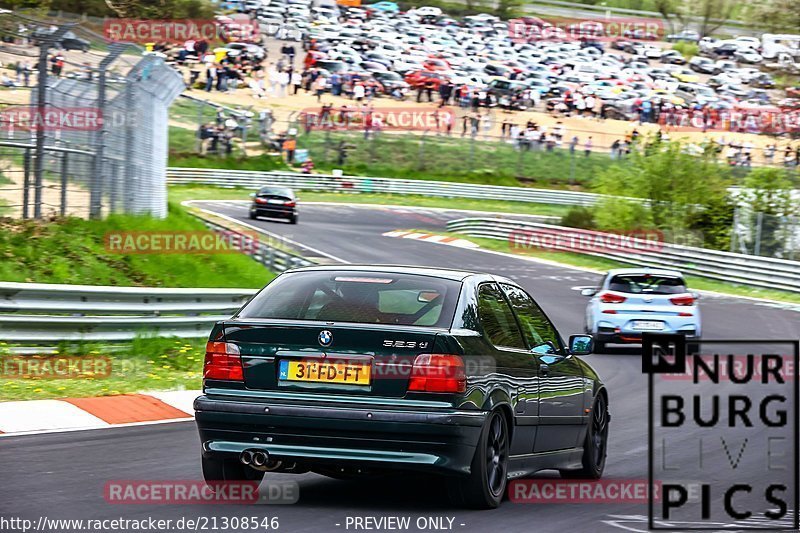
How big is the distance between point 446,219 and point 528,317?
141ft

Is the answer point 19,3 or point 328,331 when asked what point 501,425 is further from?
point 19,3

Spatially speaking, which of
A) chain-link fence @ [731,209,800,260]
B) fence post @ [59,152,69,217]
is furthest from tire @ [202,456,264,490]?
chain-link fence @ [731,209,800,260]

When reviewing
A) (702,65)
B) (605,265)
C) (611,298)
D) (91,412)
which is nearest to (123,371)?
(91,412)

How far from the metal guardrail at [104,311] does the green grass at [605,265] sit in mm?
19560

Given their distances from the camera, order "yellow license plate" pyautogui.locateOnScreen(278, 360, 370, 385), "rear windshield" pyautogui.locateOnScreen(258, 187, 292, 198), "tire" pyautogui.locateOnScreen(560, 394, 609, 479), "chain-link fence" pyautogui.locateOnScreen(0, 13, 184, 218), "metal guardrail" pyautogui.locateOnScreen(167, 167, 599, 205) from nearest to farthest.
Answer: "yellow license plate" pyautogui.locateOnScreen(278, 360, 370, 385)
"tire" pyautogui.locateOnScreen(560, 394, 609, 479)
"chain-link fence" pyautogui.locateOnScreen(0, 13, 184, 218)
"rear windshield" pyautogui.locateOnScreen(258, 187, 292, 198)
"metal guardrail" pyautogui.locateOnScreen(167, 167, 599, 205)

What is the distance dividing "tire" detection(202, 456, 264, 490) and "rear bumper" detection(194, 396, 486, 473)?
1.61ft

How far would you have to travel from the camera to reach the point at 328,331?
22.7ft

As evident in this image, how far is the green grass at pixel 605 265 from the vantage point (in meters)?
32.5

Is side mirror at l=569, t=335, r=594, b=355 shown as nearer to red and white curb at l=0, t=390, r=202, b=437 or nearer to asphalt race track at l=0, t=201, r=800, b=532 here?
asphalt race track at l=0, t=201, r=800, b=532

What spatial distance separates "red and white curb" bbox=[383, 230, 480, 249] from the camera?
138 ft

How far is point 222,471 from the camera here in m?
7.43

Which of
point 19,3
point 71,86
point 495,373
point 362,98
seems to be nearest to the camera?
point 495,373

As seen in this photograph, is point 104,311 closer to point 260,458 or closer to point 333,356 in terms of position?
point 260,458

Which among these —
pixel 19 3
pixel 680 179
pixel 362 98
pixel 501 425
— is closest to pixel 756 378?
Answer: pixel 501 425
